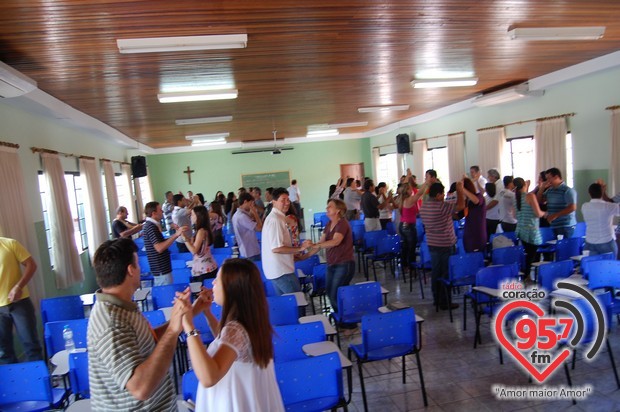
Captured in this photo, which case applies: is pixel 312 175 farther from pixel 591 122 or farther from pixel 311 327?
pixel 311 327

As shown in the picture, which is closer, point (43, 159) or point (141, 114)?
point (43, 159)

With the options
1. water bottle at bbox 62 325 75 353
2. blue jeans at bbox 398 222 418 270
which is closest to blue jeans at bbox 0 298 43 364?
water bottle at bbox 62 325 75 353

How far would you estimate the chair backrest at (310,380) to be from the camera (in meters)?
2.69

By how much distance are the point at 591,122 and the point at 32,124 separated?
9.23 metres

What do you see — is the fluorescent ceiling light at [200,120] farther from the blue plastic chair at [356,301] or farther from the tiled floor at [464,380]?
the tiled floor at [464,380]

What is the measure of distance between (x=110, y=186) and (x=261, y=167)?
7230 mm

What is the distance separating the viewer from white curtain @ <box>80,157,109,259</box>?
9.21m

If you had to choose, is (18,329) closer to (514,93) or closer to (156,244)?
(156,244)

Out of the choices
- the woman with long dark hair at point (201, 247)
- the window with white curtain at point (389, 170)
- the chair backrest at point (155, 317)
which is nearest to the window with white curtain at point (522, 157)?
the window with white curtain at point (389, 170)

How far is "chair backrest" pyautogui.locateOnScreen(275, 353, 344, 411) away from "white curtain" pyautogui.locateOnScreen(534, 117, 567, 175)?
7.29 meters

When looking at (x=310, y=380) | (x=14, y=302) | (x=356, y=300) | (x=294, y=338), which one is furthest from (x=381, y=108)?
(x=310, y=380)

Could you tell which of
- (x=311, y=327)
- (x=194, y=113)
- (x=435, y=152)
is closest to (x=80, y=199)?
(x=194, y=113)

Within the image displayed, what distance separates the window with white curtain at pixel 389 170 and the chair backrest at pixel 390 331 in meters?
12.5

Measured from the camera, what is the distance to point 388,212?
32.5 ft
